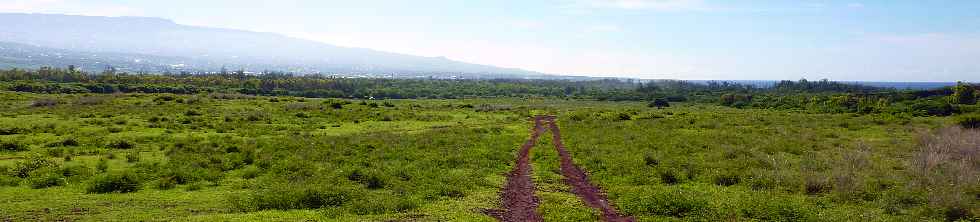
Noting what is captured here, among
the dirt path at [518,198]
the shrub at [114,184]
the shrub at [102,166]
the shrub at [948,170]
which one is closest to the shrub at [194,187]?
the shrub at [114,184]

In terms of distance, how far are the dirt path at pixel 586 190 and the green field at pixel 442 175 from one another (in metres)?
0.38

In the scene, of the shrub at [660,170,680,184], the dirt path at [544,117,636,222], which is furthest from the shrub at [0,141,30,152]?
the shrub at [660,170,680,184]

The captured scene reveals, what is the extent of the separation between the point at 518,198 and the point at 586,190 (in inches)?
115

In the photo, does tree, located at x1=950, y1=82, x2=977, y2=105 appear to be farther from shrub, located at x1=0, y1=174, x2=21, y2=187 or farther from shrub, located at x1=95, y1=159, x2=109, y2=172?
shrub, located at x1=0, y1=174, x2=21, y2=187

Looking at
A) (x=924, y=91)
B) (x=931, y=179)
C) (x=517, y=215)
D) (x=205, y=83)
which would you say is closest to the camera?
(x=517, y=215)

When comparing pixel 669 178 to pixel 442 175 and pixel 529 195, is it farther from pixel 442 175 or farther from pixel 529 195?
pixel 442 175

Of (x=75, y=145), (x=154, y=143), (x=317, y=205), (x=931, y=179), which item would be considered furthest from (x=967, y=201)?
(x=75, y=145)

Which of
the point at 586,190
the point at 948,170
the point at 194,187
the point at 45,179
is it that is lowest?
the point at 586,190

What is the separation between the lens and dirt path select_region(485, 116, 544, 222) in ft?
49.4

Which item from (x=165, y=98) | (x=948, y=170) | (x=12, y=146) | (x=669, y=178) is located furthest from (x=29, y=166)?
(x=165, y=98)

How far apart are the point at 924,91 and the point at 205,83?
476 feet

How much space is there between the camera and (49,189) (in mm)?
16797

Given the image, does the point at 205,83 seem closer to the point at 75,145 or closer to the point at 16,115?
the point at 16,115

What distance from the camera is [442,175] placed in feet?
66.6
